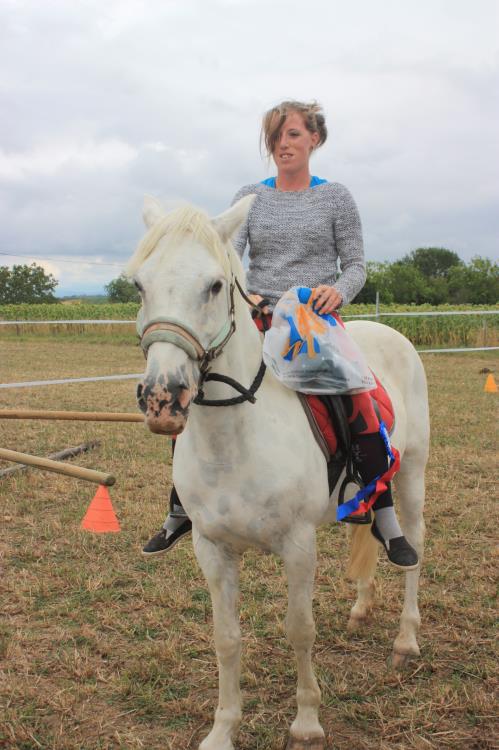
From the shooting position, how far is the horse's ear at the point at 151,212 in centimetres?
214

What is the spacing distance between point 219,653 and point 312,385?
1193mm

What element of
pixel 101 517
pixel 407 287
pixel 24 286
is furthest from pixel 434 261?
pixel 101 517

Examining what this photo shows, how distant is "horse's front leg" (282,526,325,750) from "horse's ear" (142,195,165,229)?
128cm

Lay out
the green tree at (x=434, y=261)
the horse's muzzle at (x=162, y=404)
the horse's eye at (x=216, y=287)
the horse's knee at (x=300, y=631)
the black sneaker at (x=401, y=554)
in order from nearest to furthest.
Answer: the horse's muzzle at (x=162, y=404)
the horse's eye at (x=216, y=287)
the horse's knee at (x=300, y=631)
the black sneaker at (x=401, y=554)
the green tree at (x=434, y=261)

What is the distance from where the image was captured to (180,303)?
1.76 m

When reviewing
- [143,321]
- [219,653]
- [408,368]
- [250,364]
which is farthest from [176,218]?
[408,368]

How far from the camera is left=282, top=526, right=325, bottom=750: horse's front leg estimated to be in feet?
7.64

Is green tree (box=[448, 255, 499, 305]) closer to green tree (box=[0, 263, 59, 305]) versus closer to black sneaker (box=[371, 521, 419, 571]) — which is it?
green tree (box=[0, 263, 59, 305])

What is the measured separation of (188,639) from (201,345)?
86.3 inches

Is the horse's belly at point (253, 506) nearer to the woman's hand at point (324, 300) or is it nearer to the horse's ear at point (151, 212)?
the woman's hand at point (324, 300)

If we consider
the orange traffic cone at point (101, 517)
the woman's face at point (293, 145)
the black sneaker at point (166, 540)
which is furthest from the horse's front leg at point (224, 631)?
the orange traffic cone at point (101, 517)

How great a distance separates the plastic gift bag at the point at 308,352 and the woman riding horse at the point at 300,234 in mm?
309

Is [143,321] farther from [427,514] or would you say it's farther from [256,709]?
[427,514]

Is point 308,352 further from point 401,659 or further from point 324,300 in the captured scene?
point 401,659
